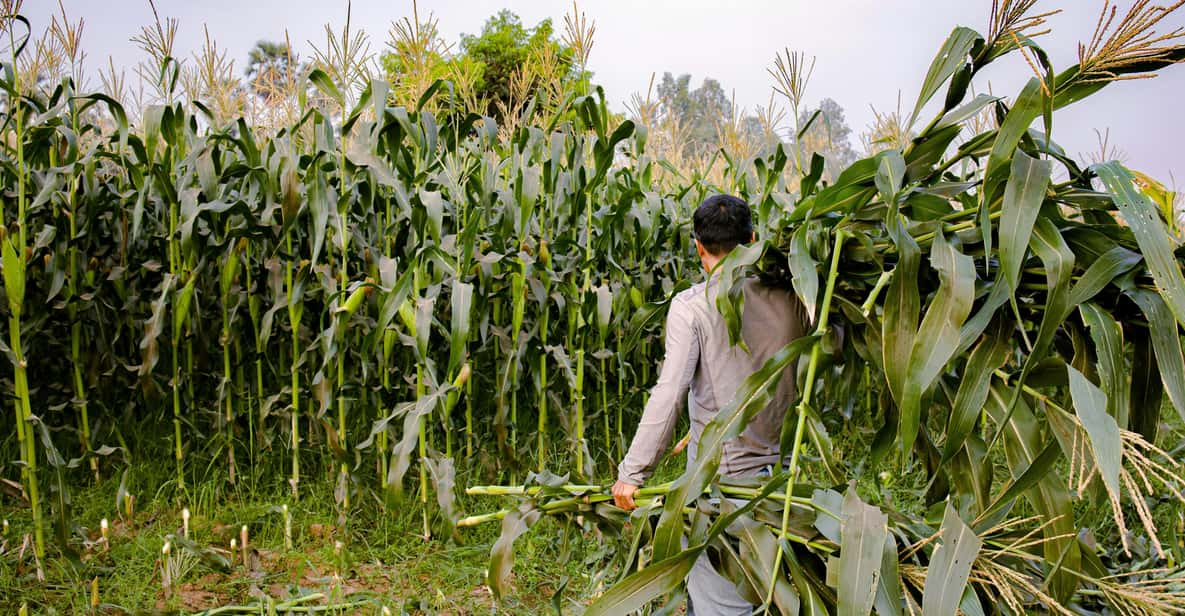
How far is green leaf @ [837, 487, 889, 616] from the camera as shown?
141 cm

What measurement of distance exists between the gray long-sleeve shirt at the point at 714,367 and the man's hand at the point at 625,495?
0.21ft

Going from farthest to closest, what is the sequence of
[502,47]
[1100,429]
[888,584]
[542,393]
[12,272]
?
[502,47]
[542,393]
[12,272]
[888,584]
[1100,429]

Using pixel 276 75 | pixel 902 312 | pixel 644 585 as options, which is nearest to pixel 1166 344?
pixel 902 312

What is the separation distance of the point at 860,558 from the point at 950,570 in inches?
6.5

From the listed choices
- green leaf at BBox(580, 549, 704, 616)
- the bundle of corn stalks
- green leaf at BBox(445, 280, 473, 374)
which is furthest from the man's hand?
green leaf at BBox(445, 280, 473, 374)

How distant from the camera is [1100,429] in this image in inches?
47.3

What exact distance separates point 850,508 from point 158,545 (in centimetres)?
325

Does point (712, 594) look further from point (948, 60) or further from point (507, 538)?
point (948, 60)

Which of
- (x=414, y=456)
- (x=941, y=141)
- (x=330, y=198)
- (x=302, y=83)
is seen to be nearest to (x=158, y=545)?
(x=414, y=456)

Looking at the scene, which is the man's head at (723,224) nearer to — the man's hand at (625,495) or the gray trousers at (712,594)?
the man's hand at (625,495)

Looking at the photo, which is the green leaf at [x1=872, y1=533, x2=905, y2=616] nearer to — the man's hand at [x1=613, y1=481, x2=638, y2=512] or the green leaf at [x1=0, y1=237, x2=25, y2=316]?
the man's hand at [x1=613, y1=481, x2=638, y2=512]

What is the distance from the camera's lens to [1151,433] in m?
1.55

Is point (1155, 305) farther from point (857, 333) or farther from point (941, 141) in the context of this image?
point (857, 333)

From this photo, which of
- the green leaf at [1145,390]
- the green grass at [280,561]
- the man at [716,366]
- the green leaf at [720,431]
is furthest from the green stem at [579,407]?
the green leaf at [1145,390]
